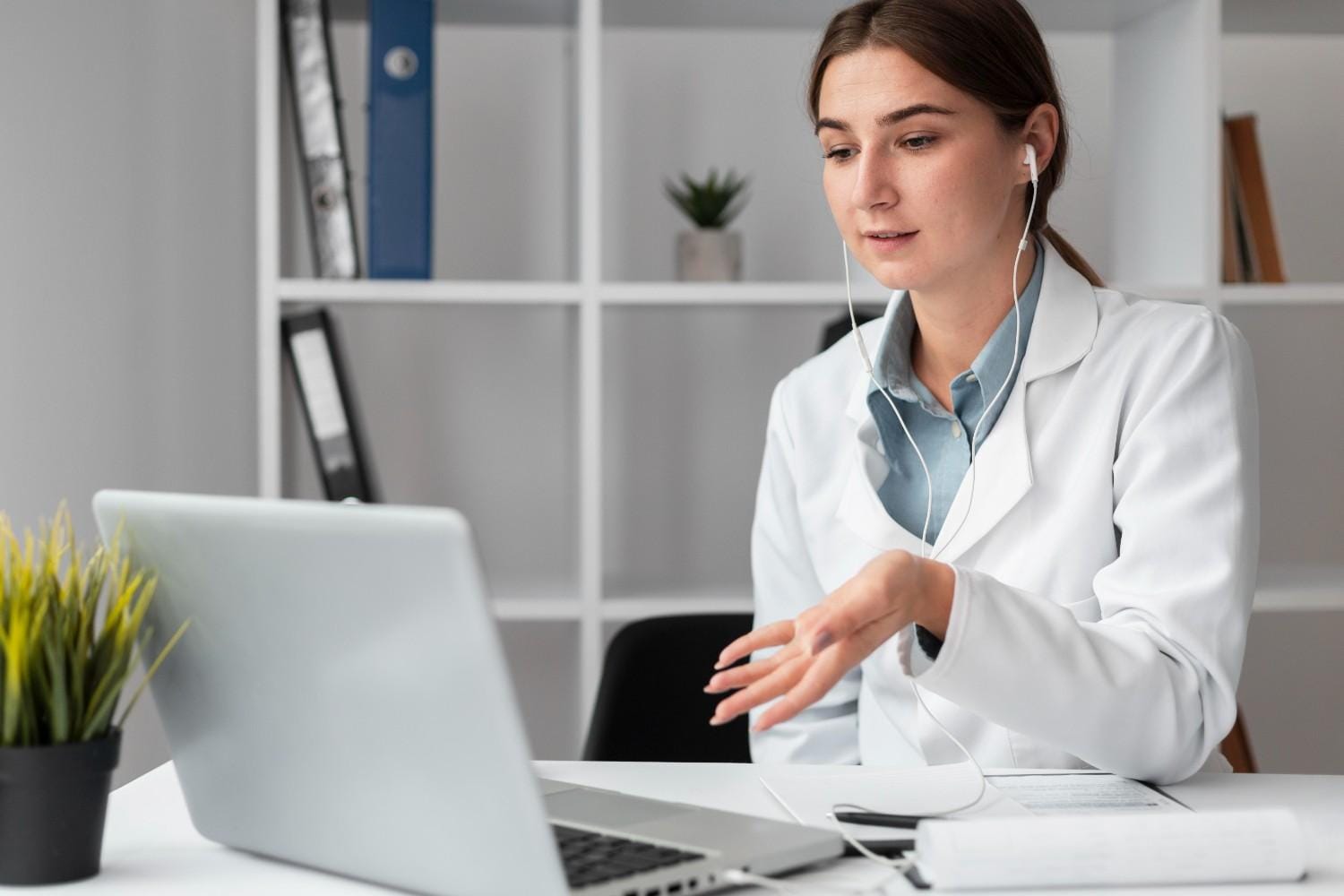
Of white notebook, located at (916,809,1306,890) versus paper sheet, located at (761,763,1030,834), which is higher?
white notebook, located at (916,809,1306,890)

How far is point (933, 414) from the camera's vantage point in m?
1.45

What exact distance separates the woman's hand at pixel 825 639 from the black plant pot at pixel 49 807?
35cm

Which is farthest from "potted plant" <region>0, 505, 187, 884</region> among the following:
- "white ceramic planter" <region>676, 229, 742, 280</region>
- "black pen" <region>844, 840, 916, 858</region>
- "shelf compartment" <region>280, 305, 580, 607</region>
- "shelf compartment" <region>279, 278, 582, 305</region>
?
"shelf compartment" <region>280, 305, 580, 607</region>

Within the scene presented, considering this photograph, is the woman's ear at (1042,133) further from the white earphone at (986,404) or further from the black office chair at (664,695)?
the black office chair at (664,695)

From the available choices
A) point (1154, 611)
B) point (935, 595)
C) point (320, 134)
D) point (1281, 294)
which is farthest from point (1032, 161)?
point (320, 134)

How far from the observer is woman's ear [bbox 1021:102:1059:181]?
1404mm

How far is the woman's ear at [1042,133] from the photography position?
1404mm

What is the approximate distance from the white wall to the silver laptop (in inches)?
40.9

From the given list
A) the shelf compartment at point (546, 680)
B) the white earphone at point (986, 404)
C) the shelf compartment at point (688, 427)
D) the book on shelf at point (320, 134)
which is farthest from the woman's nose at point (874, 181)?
the shelf compartment at point (546, 680)

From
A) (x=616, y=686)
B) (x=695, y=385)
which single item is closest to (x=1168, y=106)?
(x=695, y=385)

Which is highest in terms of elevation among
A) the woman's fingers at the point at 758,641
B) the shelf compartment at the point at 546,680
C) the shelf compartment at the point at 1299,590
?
the woman's fingers at the point at 758,641

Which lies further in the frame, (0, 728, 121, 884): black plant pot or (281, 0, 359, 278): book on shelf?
(281, 0, 359, 278): book on shelf

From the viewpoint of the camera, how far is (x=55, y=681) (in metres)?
0.76

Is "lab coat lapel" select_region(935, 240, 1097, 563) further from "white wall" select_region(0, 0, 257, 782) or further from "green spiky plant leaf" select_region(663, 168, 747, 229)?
"white wall" select_region(0, 0, 257, 782)
